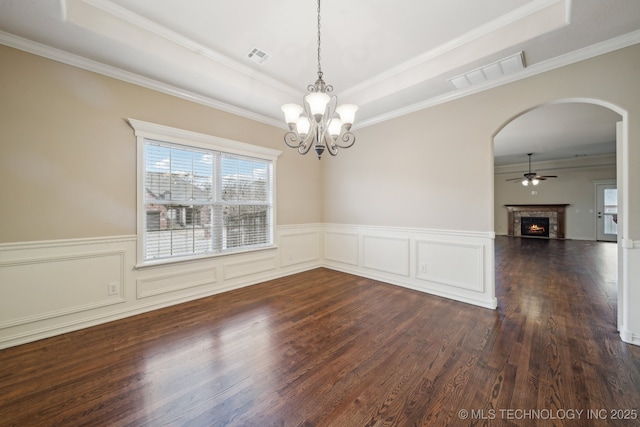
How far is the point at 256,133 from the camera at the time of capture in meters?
3.97

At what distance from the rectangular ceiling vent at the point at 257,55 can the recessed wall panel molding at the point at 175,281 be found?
2829mm

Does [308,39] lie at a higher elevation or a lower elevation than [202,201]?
higher

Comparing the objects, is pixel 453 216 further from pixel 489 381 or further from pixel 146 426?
Result: pixel 146 426

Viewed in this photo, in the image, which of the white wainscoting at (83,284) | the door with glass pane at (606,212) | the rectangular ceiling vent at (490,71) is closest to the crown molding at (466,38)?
the rectangular ceiling vent at (490,71)

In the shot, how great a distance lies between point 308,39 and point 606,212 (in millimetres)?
11552

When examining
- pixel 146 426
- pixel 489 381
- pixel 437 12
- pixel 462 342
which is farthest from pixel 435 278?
pixel 146 426

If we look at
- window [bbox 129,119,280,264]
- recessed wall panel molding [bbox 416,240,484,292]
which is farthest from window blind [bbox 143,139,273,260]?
recessed wall panel molding [bbox 416,240,484,292]

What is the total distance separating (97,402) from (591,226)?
12.9m

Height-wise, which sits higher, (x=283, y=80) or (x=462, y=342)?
(x=283, y=80)

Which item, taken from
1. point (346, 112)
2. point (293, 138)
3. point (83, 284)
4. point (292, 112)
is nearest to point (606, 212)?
point (293, 138)

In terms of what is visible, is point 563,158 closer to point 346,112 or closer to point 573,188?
point 573,188

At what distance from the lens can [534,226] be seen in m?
9.41

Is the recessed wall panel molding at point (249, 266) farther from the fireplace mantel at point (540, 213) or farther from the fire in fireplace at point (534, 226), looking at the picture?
the fire in fireplace at point (534, 226)

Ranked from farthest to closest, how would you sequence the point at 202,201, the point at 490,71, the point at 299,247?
1. the point at 299,247
2. the point at 202,201
3. the point at 490,71
